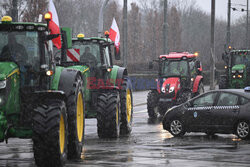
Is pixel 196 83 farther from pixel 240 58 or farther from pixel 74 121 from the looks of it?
pixel 74 121

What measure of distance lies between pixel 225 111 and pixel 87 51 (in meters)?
4.09

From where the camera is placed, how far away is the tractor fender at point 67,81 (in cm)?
1184

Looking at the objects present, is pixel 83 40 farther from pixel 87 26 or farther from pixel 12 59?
pixel 87 26

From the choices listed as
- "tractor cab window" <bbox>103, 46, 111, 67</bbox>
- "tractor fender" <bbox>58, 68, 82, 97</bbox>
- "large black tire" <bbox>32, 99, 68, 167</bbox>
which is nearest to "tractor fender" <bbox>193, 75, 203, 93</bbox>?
"tractor cab window" <bbox>103, 46, 111, 67</bbox>

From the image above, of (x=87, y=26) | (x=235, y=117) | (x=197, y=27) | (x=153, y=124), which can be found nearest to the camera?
(x=235, y=117)

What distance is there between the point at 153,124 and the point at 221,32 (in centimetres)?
9028

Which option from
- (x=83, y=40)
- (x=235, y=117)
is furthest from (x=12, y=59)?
(x=235, y=117)

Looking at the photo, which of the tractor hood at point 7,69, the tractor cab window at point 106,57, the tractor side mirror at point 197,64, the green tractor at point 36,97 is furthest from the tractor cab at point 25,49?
the tractor side mirror at point 197,64

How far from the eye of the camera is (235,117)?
643 inches

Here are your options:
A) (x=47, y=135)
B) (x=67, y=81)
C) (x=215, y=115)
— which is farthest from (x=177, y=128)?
(x=47, y=135)

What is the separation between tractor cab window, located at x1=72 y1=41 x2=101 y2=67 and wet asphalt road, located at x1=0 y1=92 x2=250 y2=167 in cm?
209

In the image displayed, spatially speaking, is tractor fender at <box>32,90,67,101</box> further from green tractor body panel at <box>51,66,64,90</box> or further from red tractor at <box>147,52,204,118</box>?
red tractor at <box>147,52,204,118</box>

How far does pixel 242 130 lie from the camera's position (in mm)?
16109

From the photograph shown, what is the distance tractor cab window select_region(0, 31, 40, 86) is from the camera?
36.1 feet
